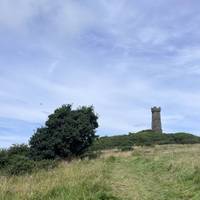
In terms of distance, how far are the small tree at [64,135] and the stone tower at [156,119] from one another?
2254 inches

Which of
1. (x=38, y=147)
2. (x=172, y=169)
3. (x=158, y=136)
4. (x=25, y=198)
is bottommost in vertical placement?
(x=25, y=198)

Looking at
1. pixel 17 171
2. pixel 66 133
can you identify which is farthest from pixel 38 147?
pixel 17 171

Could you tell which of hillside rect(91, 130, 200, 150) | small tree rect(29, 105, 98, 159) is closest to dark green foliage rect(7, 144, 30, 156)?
small tree rect(29, 105, 98, 159)

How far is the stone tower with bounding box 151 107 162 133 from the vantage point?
96.0m

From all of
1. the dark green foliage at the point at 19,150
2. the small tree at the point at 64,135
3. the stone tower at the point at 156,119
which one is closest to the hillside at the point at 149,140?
the stone tower at the point at 156,119

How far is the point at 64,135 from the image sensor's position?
3738 cm

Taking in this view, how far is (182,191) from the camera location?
13.6m

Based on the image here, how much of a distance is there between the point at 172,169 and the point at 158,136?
62.6 m

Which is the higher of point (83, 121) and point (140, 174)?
point (83, 121)

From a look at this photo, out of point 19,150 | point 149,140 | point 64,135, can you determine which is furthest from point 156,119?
point 19,150

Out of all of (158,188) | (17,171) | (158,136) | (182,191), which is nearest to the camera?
(182,191)

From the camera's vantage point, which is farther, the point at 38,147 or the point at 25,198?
the point at 38,147

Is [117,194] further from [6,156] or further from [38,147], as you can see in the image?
[38,147]

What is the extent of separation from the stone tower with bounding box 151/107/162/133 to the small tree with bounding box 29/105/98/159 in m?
57.2
